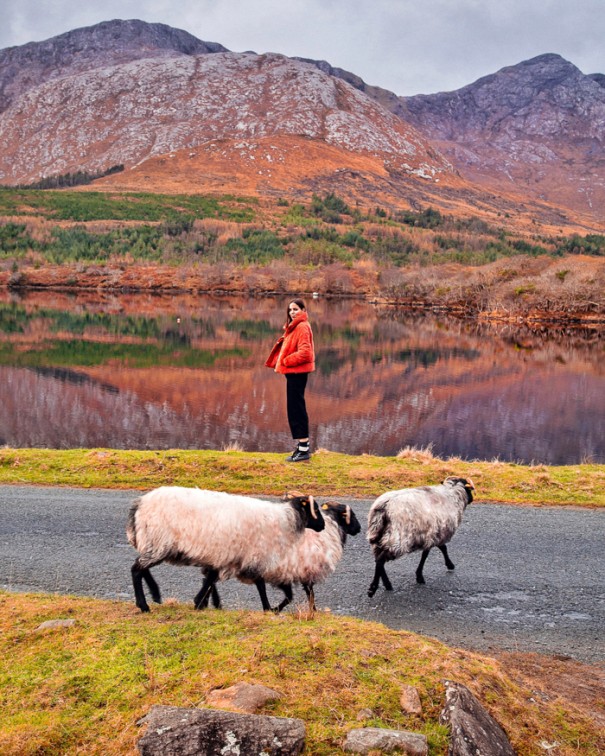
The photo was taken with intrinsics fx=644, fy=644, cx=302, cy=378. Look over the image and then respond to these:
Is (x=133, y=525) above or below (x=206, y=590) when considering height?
above

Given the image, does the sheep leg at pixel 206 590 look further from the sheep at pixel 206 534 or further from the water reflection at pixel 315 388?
the water reflection at pixel 315 388

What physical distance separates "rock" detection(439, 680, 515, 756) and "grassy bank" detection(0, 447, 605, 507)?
812 cm

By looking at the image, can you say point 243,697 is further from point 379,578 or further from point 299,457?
point 299,457

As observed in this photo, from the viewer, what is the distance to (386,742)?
156 inches

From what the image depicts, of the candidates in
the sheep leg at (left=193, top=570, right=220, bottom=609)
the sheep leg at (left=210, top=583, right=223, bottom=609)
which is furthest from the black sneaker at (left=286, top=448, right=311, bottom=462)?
the sheep leg at (left=193, top=570, right=220, bottom=609)

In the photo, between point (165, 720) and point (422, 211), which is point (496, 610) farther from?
point (422, 211)

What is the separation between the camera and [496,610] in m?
7.76

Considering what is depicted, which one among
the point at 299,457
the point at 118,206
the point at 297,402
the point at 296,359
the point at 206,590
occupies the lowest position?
the point at 299,457

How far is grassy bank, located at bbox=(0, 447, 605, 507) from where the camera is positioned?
1298 cm

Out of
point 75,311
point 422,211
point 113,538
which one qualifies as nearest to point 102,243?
point 75,311

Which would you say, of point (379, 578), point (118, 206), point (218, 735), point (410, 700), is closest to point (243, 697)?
point (218, 735)

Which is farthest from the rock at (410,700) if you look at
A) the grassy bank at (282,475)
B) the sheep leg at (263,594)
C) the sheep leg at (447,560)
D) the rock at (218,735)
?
the grassy bank at (282,475)

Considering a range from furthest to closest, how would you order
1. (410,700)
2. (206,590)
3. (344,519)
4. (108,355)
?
(108,355), (344,519), (206,590), (410,700)

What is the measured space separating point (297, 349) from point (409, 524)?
595 cm
